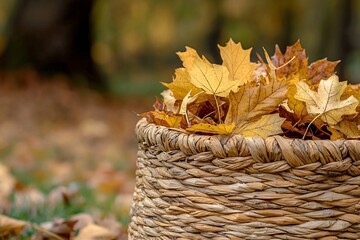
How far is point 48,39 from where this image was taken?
28.3 ft

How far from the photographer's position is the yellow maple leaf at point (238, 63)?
1.51 m

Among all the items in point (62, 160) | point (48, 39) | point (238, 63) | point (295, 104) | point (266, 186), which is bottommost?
point (266, 186)

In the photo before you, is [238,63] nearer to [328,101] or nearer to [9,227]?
[328,101]

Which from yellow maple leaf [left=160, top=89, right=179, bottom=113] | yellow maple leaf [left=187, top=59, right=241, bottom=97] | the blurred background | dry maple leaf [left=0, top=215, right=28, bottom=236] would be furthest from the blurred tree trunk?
yellow maple leaf [left=187, top=59, right=241, bottom=97]

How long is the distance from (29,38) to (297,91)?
7600 millimetres

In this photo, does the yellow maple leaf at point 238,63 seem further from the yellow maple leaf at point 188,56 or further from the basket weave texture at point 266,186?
the basket weave texture at point 266,186

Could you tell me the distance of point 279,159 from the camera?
51.9 inches

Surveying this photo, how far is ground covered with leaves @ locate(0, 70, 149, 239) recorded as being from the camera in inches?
87.6

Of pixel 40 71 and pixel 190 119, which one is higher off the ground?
pixel 40 71

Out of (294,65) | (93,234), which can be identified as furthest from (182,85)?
(93,234)

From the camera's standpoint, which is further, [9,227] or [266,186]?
[9,227]

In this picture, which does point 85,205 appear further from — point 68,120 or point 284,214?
point 68,120

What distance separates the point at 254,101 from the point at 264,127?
2.8 inches

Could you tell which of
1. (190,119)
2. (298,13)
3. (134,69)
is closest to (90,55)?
(190,119)
